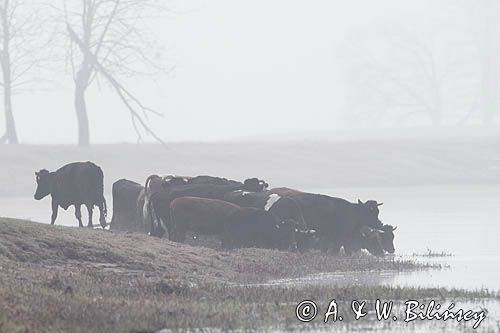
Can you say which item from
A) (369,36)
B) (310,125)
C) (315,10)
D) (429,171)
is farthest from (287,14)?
(429,171)

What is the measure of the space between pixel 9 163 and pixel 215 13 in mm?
121205

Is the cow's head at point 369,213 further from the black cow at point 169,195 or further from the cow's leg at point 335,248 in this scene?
the black cow at point 169,195

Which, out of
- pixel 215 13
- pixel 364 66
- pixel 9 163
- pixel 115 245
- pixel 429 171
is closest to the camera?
pixel 115 245

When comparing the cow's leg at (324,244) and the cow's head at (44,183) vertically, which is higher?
the cow's head at (44,183)

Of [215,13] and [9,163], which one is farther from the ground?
[215,13]

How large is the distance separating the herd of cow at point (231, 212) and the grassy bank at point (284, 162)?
71.4ft

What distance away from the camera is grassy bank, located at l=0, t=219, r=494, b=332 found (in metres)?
12.5

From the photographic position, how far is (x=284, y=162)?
55094 millimetres

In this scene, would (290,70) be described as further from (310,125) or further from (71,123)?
(71,123)

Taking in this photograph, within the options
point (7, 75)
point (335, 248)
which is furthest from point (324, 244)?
point (7, 75)

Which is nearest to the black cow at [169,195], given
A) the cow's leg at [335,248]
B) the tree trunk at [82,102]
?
the cow's leg at [335,248]

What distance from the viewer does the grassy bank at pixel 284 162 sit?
168 ft

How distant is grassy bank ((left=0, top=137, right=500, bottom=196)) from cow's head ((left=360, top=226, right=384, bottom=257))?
2555cm

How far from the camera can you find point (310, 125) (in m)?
130
